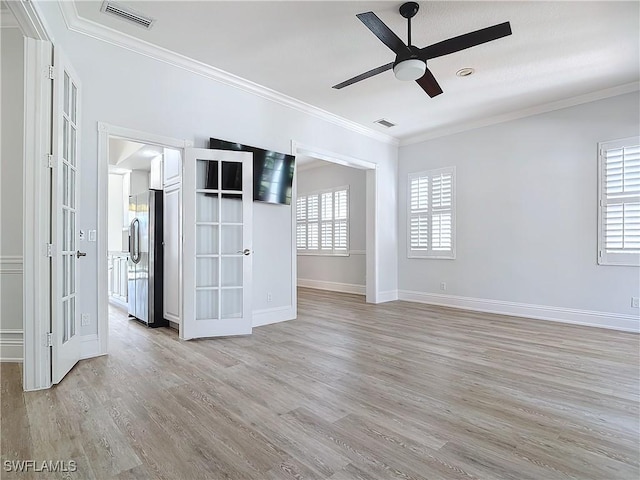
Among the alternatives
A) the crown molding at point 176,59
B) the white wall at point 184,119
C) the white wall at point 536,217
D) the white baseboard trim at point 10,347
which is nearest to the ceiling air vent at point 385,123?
the white wall at point 184,119

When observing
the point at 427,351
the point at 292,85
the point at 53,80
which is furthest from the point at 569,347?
the point at 53,80

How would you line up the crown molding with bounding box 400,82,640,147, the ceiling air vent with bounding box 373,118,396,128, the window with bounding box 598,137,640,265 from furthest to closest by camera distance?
1. the ceiling air vent with bounding box 373,118,396,128
2. the crown molding with bounding box 400,82,640,147
3. the window with bounding box 598,137,640,265

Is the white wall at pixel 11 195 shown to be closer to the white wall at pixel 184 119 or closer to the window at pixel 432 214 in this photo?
the white wall at pixel 184 119

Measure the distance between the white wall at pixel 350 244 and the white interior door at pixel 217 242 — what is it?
3.90 m

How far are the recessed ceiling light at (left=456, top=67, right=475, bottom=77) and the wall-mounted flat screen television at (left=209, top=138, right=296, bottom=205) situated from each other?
2.31 m

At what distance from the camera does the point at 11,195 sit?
328cm

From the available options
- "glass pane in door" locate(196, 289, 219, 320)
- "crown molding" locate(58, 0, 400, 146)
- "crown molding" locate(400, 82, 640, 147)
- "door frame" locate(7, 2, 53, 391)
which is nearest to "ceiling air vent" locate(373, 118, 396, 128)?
"crown molding" locate(58, 0, 400, 146)

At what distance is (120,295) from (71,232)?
3.61 metres

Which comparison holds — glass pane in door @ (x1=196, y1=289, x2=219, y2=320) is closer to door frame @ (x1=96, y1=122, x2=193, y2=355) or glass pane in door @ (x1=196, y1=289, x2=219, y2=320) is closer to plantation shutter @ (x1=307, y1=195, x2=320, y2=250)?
door frame @ (x1=96, y1=122, x2=193, y2=355)

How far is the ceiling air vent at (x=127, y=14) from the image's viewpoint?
298cm

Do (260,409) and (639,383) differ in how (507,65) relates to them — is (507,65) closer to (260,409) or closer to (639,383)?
(639,383)

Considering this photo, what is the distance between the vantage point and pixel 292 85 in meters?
4.48


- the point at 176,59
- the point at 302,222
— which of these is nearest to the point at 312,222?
the point at 302,222

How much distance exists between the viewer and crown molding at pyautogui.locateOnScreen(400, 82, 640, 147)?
14.8ft
